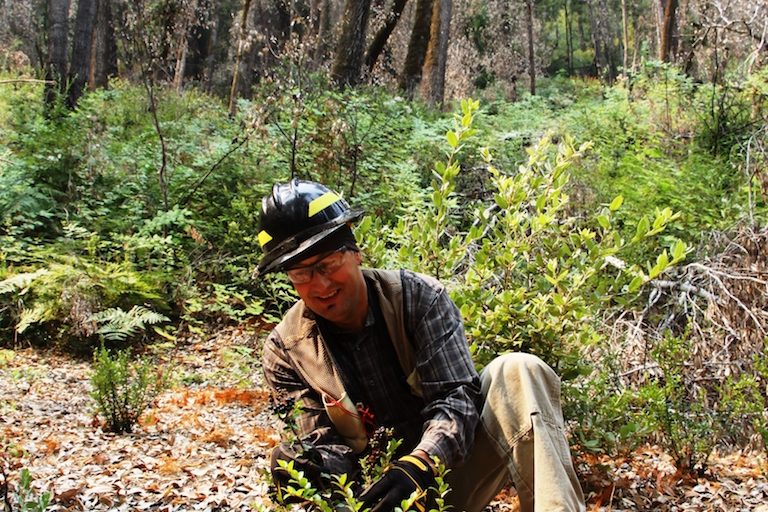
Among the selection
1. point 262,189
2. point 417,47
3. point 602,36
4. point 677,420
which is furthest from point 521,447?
point 602,36

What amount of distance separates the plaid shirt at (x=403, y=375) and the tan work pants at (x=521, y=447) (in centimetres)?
Result: 10

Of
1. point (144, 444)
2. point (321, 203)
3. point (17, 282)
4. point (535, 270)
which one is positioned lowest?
point (144, 444)

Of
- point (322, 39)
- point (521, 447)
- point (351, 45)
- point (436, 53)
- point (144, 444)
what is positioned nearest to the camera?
point (521, 447)

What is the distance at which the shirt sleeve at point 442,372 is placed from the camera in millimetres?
2777

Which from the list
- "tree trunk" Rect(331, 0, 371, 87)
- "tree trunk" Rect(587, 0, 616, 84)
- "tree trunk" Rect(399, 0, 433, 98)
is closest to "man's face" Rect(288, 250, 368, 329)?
"tree trunk" Rect(331, 0, 371, 87)

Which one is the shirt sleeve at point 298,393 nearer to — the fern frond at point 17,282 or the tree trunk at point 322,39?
the fern frond at point 17,282

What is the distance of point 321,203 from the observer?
3.03m

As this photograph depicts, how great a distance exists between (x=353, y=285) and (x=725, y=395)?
242cm

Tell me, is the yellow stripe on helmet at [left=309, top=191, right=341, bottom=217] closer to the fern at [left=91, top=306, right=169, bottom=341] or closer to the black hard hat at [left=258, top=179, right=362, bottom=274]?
the black hard hat at [left=258, top=179, right=362, bottom=274]

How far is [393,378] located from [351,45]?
355 inches

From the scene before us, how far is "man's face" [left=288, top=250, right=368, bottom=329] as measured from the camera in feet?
9.67

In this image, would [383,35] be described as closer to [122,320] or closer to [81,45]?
[81,45]

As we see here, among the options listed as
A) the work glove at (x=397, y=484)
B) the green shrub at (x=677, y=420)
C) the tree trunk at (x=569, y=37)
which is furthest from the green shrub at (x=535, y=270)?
the tree trunk at (x=569, y=37)

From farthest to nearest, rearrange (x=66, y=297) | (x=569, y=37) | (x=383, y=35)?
(x=569, y=37)
(x=383, y=35)
(x=66, y=297)
